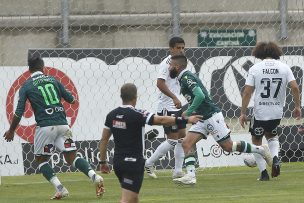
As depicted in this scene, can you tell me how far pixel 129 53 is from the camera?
20.0 m

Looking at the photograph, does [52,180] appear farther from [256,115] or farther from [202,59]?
[202,59]

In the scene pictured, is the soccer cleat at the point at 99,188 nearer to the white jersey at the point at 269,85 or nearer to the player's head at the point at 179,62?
the player's head at the point at 179,62

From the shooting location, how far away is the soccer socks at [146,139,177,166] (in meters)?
18.2

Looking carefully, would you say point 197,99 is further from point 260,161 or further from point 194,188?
point 260,161

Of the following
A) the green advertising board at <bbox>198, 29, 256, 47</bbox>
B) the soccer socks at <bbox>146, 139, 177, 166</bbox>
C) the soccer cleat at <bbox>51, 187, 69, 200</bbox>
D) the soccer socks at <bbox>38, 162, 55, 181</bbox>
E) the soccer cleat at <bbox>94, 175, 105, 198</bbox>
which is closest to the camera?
the soccer cleat at <bbox>94, 175, 105, 198</bbox>

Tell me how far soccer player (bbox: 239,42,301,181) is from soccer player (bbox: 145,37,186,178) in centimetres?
120

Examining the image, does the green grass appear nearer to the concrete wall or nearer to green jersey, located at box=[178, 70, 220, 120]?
green jersey, located at box=[178, 70, 220, 120]

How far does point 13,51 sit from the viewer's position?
21.5 meters

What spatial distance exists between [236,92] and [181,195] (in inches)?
215

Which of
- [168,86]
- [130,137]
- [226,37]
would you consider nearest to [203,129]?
[168,86]

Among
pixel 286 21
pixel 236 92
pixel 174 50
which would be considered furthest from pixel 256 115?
pixel 286 21

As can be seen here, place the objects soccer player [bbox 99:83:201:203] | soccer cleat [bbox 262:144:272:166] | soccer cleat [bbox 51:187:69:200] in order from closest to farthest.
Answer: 1. soccer player [bbox 99:83:201:203]
2. soccer cleat [bbox 51:187:69:200]
3. soccer cleat [bbox 262:144:272:166]

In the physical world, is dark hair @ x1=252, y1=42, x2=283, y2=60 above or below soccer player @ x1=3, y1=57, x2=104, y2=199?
above

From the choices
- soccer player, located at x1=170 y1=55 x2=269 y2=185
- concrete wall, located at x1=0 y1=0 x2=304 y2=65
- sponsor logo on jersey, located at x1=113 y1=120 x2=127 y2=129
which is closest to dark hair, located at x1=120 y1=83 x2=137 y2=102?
sponsor logo on jersey, located at x1=113 y1=120 x2=127 y2=129
